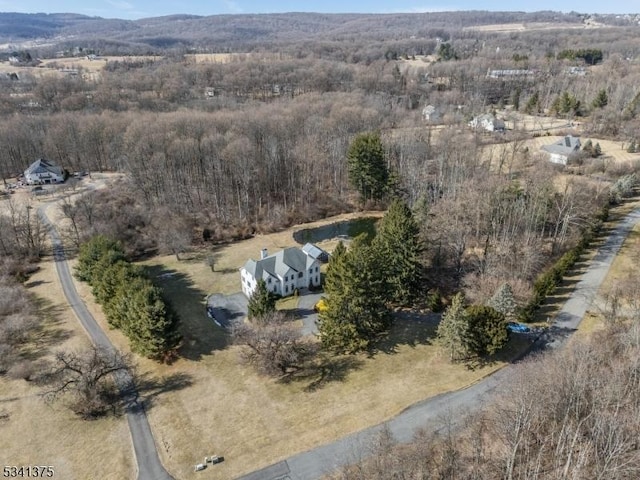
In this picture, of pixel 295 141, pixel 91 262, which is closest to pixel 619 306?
pixel 91 262

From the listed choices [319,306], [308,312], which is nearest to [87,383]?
[308,312]

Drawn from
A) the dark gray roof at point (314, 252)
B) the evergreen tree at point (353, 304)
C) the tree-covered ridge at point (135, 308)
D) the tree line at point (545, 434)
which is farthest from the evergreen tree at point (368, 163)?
the tree line at point (545, 434)

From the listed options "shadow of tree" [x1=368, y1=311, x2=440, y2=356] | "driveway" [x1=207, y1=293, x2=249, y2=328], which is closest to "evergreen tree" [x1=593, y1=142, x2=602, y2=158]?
"shadow of tree" [x1=368, y1=311, x2=440, y2=356]

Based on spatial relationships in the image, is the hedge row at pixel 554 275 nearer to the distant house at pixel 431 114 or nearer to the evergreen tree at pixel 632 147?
the evergreen tree at pixel 632 147

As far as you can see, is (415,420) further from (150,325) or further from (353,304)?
(150,325)

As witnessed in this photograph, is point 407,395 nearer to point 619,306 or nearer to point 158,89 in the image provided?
point 619,306

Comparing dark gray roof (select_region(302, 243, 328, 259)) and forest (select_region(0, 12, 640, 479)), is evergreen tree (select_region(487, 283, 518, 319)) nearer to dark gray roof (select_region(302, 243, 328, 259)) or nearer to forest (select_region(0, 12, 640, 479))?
forest (select_region(0, 12, 640, 479))
